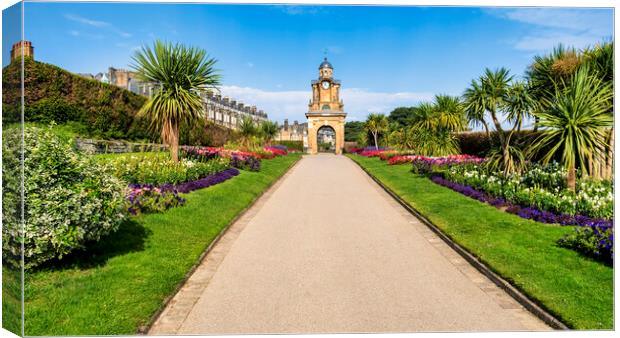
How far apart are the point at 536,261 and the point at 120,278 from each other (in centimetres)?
659

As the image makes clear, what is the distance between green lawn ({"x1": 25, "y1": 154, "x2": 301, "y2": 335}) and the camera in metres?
5.03

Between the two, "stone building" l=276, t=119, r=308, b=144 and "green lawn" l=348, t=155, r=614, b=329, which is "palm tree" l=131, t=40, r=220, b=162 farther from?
"stone building" l=276, t=119, r=308, b=144

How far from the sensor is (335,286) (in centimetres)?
654

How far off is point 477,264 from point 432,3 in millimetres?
4414

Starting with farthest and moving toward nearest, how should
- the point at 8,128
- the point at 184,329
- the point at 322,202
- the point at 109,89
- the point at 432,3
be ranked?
the point at 109,89, the point at 322,202, the point at 432,3, the point at 184,329, the point at 8,128

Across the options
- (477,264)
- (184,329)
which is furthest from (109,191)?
(477,264)

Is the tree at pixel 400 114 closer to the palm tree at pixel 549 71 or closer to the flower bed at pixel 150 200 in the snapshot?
the palm tree at pixel 549 71

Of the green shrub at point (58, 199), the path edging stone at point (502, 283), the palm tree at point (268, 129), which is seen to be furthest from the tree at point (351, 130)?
the green shrub at point (58, 199)

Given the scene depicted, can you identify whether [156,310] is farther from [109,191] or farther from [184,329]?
[109,191]

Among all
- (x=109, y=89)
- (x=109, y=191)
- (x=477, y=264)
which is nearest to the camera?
(x=109, y=191)

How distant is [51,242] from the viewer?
6168mm

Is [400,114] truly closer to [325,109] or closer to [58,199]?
[325,109]

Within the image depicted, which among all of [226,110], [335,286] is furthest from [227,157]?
[226,110]

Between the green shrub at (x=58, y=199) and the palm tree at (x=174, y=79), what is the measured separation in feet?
32.0
